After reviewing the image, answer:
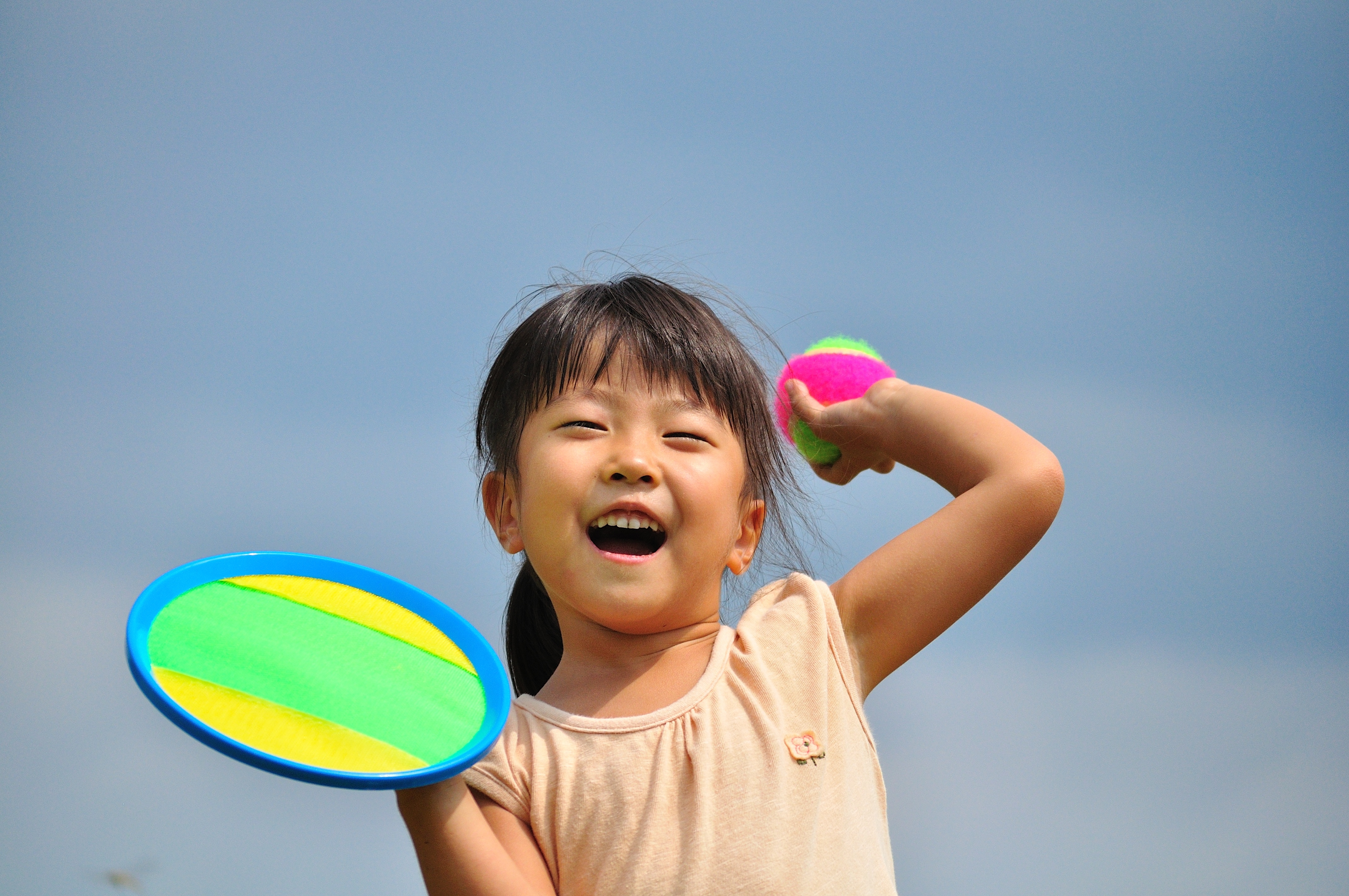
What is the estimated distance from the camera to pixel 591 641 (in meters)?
2.22

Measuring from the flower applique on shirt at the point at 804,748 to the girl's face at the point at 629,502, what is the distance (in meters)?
0.35

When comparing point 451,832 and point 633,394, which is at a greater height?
point 633,394

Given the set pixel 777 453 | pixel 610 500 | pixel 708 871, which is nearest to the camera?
pixel 708 871

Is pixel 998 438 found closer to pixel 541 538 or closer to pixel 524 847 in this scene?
pixel 541 538

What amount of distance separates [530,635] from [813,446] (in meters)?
0.87

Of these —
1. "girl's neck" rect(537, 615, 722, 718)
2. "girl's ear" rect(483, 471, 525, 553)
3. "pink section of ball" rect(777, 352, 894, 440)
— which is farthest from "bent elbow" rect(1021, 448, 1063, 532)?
"girl's ear" rect(483, 471, 525, 553)

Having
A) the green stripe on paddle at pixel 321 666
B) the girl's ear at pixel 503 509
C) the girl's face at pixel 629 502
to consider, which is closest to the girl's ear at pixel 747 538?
the girl's face at pixel 629 502

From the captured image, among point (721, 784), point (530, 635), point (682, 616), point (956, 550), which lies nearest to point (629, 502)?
point (682, 616)

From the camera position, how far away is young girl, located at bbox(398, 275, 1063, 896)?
189cm

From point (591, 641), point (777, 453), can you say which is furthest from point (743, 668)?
point (777, 453)

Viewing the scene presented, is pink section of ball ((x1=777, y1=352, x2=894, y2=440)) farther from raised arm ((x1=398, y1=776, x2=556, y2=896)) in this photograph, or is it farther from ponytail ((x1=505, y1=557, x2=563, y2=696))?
raised arm ((x1=398, y1=776, x2=556, y2=896))

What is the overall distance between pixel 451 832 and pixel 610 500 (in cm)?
67

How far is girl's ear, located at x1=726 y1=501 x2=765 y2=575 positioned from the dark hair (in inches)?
1.2

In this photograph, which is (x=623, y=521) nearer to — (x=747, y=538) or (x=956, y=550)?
(x=747, y=538)
